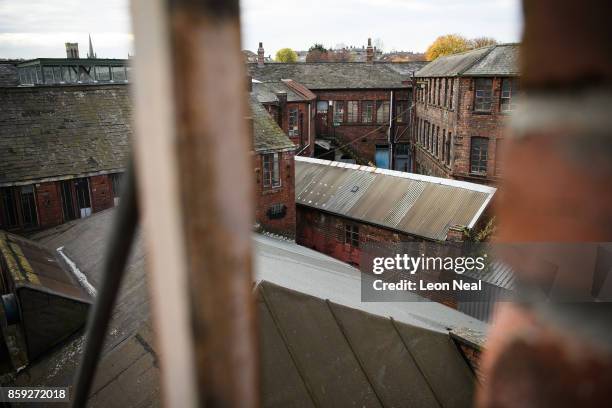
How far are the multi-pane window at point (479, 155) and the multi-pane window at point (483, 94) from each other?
1.41 metres

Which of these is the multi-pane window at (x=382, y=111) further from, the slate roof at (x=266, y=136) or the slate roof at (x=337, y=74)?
the slate roof at (x=266, y=136)

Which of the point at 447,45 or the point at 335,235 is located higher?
the point at 447,45

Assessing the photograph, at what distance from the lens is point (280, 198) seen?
61.2 ft

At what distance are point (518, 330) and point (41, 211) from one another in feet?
55.2

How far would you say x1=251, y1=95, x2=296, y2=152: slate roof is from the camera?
17953mm

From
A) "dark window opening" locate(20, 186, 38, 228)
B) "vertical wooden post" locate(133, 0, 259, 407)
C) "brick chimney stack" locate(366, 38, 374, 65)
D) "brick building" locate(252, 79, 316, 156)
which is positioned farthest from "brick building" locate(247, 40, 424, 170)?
"vertical wooden post" locate(133, 0, 259, 407)

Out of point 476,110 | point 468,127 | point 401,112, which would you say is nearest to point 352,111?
point 401,112

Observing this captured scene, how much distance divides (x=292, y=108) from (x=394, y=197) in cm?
1396

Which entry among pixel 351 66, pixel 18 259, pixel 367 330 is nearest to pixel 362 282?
pixel 367 330

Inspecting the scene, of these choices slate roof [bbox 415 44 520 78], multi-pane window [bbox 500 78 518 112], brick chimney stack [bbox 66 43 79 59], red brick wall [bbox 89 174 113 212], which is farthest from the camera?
brick chimney stack [bbox 66 43 79 59]

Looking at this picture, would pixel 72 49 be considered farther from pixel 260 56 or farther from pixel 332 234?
pixel 332 234

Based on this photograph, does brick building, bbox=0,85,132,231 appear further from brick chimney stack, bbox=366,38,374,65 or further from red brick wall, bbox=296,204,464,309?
brick chimney stack, bbox=366,38,374,65

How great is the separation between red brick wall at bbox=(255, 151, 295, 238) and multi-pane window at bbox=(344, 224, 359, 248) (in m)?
2.28

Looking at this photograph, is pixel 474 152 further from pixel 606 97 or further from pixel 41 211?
pixel 606 97
